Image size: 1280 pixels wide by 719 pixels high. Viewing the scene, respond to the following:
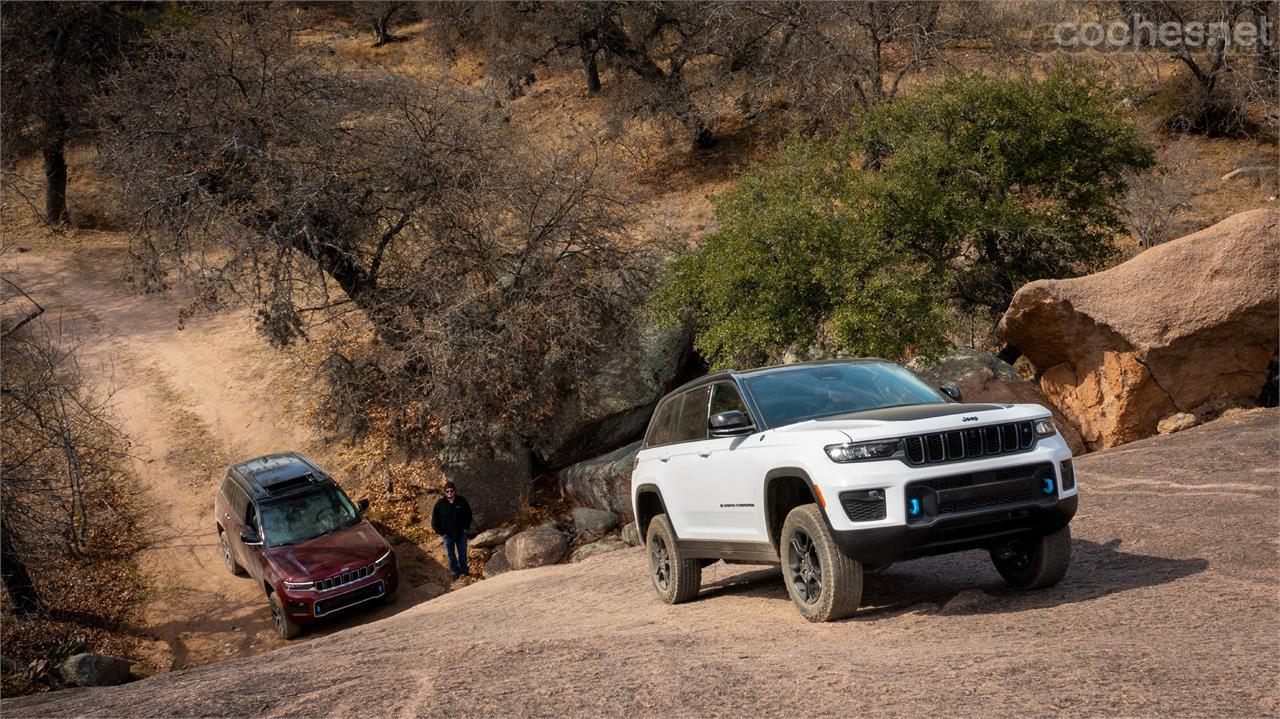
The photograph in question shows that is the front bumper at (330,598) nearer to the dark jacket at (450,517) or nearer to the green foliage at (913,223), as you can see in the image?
the dark jacket at (450,517)

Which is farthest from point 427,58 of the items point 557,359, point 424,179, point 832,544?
point 832,544

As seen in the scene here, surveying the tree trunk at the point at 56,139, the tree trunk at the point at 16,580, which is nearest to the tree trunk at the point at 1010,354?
the tree trunk at the point at 16,580

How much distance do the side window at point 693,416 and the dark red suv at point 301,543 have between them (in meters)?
7.54

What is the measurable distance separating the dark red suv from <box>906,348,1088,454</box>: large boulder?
28.6 ft

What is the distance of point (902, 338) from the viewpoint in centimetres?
1500

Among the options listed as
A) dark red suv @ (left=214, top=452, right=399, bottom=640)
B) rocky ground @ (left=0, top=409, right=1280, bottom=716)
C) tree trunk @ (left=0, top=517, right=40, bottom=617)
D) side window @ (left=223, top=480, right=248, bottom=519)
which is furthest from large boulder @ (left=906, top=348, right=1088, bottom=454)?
tree trunk @ (left=0, top=517, right=40, bottom=617)

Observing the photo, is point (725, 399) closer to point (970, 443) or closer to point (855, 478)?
point (855, 478)

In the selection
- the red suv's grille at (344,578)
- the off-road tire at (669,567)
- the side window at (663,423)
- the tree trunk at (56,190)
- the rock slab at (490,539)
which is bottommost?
the rock slab at (490,539)

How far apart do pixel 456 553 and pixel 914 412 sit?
11.0 meters

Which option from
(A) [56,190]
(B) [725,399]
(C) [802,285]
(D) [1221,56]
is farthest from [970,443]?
(A) [56,190]

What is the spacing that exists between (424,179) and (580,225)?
10.5 ft

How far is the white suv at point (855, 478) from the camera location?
6.10 m

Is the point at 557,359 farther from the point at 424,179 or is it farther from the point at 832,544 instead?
the point at 832,544

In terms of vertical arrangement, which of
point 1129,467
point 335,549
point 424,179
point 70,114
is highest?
point 70,114
